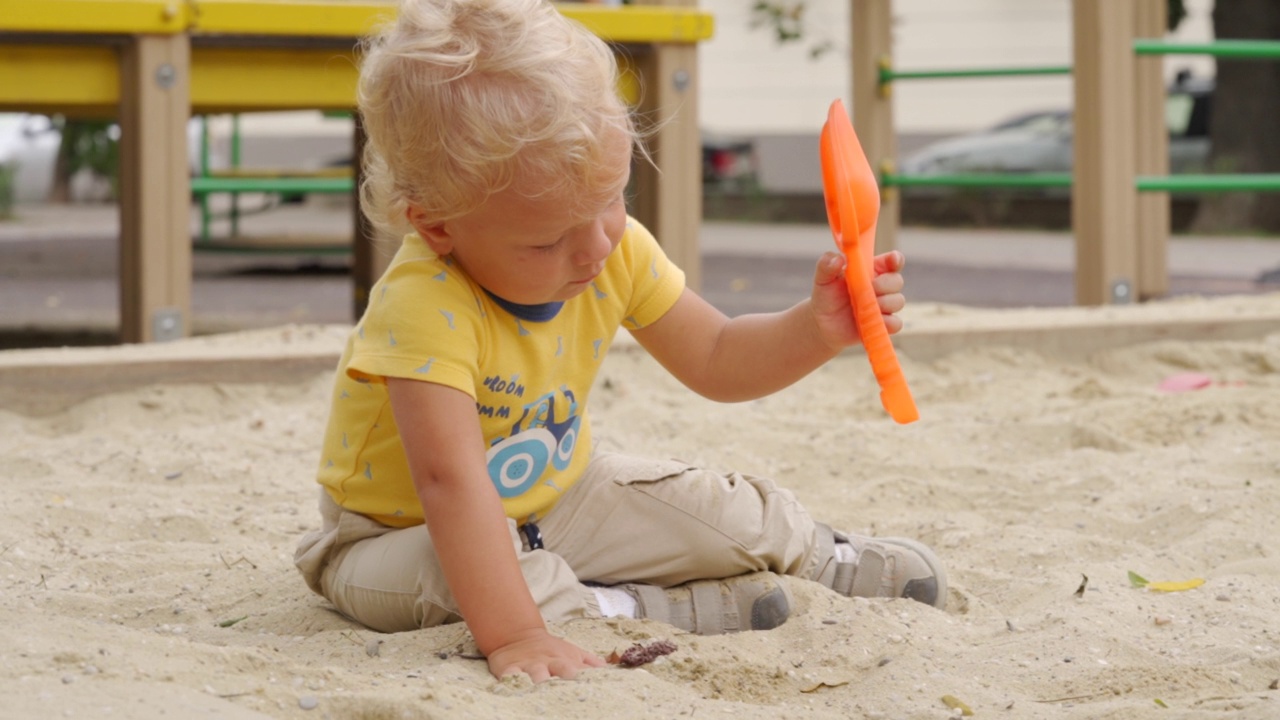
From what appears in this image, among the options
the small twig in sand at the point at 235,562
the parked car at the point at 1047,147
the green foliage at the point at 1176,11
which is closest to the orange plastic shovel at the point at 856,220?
the small twig in sand at the point at 235,562

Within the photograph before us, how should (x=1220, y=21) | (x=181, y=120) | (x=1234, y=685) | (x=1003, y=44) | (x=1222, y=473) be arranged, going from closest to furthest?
(x=1234, y=685) → (x=1222, y=473) → (x=181, y=120) → (x=1220, y=21) → (x=1003, y=44)

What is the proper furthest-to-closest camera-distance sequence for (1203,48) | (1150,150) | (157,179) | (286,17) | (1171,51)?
(1150,150) < (1203,48) < (1171,51) < (286,17) < (157,179)

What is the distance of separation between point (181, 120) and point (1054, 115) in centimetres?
1124

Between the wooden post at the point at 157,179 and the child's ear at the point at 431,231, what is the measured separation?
2111 mm

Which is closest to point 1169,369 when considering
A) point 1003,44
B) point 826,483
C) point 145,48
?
point 826,483

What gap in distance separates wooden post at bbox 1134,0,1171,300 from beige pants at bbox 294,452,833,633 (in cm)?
394

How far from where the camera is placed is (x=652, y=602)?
1.88 m

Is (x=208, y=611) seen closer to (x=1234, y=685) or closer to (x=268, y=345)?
(x=1234, y=685)

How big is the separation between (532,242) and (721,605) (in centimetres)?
53

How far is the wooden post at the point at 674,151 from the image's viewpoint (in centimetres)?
418

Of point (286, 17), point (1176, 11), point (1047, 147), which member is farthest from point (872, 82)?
point (1176, 11)

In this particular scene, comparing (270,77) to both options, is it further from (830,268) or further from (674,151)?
(830,268)

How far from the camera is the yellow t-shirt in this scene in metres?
1.71

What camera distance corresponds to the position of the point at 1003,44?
16172 mm
